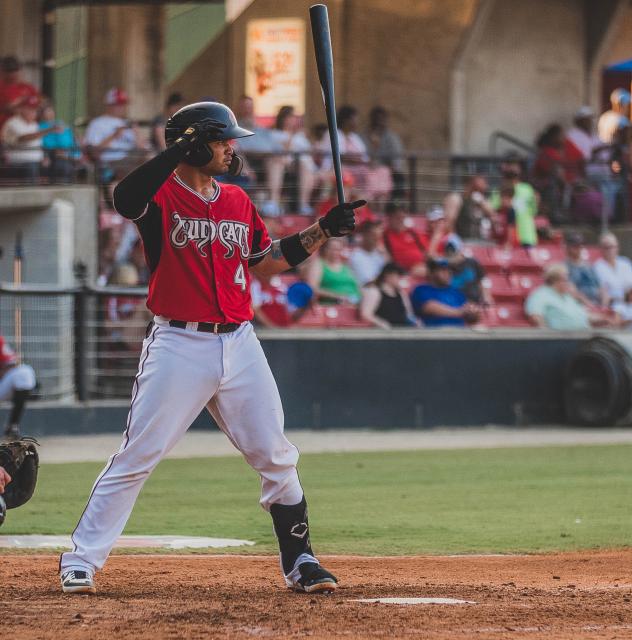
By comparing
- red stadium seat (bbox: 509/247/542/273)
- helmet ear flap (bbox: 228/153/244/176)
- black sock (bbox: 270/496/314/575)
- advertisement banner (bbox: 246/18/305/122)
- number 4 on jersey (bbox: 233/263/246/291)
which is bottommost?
black sock (bbox: 270/496/314/575)

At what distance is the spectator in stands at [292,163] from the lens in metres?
17.2

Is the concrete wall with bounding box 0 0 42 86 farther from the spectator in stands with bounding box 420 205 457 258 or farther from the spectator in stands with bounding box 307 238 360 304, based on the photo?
the spectator in stands with bounding box 307 238 360 304

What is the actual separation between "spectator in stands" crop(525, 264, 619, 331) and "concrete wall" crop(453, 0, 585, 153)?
17.7 ft

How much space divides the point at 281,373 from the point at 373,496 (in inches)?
195

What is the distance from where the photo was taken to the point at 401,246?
16734 millimetres

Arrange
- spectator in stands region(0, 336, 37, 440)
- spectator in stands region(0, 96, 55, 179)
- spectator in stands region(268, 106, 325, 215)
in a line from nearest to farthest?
spectator in stands region(0, 336, 37, 440), spectator in stands region(0, 96, 55, 179), spectator in stands region(268, 106, 325, 215)

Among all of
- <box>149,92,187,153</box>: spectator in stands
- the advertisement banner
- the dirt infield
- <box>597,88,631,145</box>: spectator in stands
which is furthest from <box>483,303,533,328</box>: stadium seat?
the dirt infield

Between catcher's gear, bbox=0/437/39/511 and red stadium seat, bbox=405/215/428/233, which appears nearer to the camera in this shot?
catcher's gear, bbox=0/437/39/511

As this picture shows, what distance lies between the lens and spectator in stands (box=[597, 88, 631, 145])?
67.7 feet

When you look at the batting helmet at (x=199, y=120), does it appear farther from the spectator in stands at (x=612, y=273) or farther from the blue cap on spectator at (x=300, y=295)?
the spectator in stands at (x=612, y=273)

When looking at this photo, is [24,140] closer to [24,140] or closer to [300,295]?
[24,140]

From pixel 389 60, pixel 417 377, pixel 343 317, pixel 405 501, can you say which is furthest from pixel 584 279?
pixel 405 501

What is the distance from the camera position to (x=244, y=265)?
6199 millimetres

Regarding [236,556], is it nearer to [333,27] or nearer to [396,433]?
[396,433]
